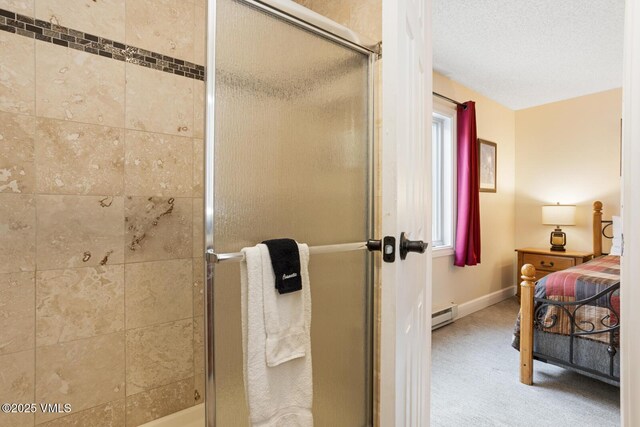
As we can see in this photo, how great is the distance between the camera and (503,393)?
225 cm

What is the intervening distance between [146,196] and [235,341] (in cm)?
88

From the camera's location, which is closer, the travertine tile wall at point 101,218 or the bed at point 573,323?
the travertine tile wall at point 101,218

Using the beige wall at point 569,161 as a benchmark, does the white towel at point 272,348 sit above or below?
below

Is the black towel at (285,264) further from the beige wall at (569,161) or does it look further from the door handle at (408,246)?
the beige wall at (569,161)

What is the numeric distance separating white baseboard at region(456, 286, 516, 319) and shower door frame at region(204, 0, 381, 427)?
250 centimetres

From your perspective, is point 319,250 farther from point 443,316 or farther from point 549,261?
point 549,261

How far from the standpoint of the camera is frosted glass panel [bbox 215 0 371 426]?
1.15 metres

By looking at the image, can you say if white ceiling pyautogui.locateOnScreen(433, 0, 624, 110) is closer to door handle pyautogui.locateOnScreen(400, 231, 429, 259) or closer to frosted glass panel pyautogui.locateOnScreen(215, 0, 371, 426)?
frosted glass panel pyautogui.locateOnScreen(215, 0, 371, 426)

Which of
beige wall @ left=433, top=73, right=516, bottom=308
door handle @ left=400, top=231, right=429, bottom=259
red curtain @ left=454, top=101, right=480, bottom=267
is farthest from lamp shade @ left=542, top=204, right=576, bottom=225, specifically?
door handle @ left=400, top=231, right=429, bottom=259

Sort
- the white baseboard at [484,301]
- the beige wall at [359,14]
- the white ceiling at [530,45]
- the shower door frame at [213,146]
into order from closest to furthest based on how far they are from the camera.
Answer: the shower door frame at [213,146]
the beige wall at [359,14]
the white ceiling at [530,45]
the white baseboard at [484,301]

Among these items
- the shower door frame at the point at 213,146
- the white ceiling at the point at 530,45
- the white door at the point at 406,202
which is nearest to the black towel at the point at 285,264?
the shower door frame at the point at 213,146

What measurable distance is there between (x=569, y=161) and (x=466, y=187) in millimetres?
1678

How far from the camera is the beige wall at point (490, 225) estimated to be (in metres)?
3.60

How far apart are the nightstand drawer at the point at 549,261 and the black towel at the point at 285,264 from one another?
12.7ft
